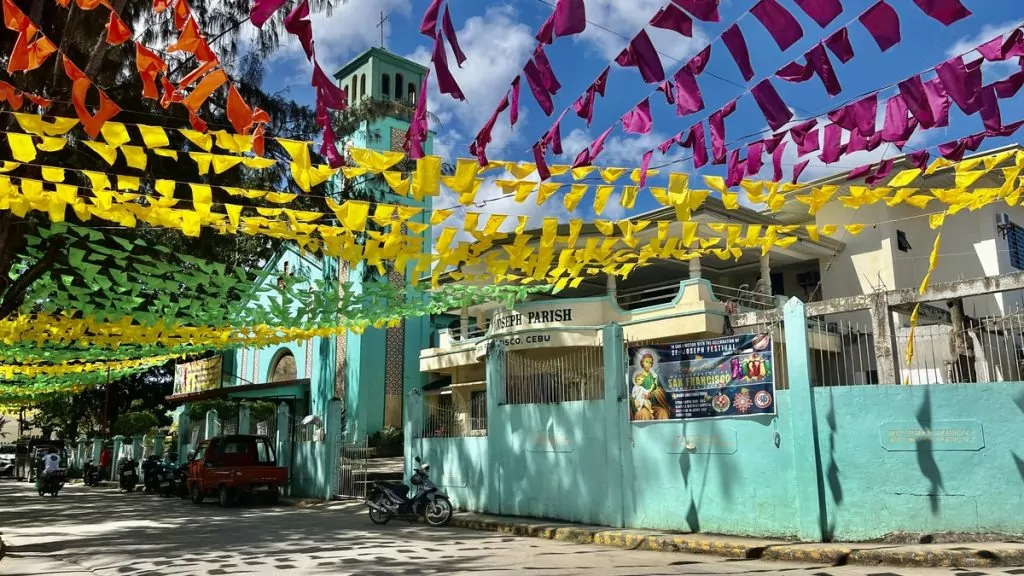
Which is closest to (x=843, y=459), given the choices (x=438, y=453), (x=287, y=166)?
(x=438, y=453)

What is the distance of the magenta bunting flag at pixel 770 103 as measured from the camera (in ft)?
16.7

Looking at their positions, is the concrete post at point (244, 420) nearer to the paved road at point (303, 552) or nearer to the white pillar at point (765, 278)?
the paved road at point (303, 552)

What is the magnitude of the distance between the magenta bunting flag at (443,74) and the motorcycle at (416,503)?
31.5 ft

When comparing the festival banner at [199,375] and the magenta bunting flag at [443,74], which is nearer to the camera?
the magenta bunting flag at [443,74]

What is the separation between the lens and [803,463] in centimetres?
935

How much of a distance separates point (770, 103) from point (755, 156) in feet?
4.73

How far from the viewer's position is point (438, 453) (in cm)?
1473

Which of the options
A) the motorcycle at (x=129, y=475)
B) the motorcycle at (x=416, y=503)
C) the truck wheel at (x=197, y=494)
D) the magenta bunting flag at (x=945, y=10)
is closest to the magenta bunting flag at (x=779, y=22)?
the magenta bunting flag at (x=945, y=10)

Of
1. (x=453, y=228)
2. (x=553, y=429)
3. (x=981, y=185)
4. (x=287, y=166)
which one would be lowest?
(x=553, y=429)

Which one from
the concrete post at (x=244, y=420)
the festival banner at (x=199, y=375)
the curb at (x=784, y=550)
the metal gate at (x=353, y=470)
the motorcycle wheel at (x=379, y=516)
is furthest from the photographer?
the festival banner at (x=199, y=375)

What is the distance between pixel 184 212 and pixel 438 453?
27.5 ft

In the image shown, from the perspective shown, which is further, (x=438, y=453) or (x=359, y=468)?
(x=359, y=468)

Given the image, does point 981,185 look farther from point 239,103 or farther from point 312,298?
point 239,103

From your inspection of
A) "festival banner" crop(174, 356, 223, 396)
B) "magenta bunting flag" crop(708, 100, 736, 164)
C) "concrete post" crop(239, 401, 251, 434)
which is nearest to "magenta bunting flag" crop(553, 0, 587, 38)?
"magenta bunting flag" crop(708, 100, 736, 164)
